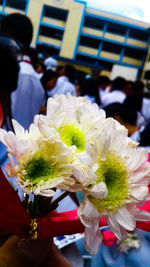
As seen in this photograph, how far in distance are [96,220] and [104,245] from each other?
3.67 feet

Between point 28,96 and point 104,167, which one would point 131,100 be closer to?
point 28,96

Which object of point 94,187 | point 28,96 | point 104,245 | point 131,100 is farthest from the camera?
point 131,100

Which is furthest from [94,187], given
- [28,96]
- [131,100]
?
[131,100]

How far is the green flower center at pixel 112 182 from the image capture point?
0.55 meters

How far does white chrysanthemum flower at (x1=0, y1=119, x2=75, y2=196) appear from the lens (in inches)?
20.5

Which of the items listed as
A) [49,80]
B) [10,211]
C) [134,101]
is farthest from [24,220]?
[49,80]

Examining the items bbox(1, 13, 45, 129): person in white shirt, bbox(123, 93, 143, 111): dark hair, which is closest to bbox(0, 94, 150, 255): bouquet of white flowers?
bbox(1, 13, 45, 129): person in white shirt

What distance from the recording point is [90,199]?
541mm

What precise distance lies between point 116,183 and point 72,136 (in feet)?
0.45

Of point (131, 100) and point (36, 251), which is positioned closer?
point (36, 251)

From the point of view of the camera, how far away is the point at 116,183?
0.57 meters

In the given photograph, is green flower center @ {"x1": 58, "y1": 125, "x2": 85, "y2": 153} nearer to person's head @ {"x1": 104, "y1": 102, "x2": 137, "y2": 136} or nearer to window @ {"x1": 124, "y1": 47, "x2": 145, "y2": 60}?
person's head @ {"x1": 104, "y1": 102, "x2": 137, "y2": 136}

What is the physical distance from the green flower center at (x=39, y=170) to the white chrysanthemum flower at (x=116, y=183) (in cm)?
8

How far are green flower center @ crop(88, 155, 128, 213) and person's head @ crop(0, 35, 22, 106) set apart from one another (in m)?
0.98
